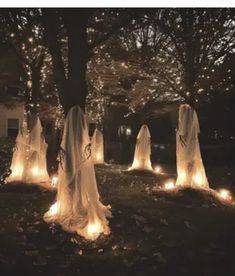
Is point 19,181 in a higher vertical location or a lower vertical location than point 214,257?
higher

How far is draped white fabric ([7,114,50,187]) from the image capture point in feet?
46.1

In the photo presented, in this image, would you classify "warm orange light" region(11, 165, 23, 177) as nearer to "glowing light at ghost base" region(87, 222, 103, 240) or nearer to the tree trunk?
the tree trunk

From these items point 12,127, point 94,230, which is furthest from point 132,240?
point 12,127

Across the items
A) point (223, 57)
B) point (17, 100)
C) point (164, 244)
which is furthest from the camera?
point (17, 100)

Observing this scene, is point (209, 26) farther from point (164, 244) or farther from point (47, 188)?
point (164, 244)

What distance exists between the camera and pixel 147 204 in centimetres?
1131

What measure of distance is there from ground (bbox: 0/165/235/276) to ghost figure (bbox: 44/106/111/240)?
1.58 ft

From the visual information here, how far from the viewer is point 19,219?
9242 mm

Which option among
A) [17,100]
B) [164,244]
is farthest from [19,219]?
[17,100]

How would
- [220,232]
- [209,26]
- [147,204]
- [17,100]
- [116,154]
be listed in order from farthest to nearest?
[116,154] < [17,100] < [209,26] < [147,204] < [220,232]

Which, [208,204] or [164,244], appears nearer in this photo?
[164,244]

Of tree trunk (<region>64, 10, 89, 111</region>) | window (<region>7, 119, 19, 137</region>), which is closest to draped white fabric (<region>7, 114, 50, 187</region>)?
tree trunk (<region>64, 10, 89, 111</region>)

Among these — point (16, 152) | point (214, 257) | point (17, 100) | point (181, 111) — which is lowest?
point (214, 257)

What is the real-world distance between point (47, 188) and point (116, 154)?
1615 cm
